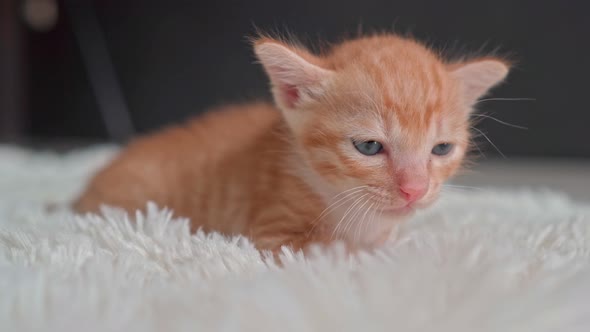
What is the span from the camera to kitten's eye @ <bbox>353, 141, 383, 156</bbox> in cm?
109

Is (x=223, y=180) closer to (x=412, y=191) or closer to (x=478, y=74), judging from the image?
(x=412, y=191)

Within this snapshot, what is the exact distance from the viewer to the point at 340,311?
67 centimetres

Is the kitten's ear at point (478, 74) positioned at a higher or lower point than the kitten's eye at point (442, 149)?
higher

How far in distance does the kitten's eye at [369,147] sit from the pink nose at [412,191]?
9 centimetres

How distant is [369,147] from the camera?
1.10m

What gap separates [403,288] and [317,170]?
496mm

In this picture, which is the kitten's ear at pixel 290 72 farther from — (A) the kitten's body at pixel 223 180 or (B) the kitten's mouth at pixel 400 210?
(B) the kitten's mouth at pixel 400 210

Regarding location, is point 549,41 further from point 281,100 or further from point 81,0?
point 81,0

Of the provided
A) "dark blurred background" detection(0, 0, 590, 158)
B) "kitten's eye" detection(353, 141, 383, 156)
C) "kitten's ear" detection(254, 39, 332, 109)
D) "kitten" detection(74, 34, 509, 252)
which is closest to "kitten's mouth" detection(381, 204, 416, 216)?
"kitten" detection(74, 34, 509, 252)

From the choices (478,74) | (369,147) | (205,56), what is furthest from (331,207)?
(205,56)

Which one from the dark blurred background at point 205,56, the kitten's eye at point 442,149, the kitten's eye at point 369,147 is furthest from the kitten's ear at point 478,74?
the dark blurred background at point 205,56

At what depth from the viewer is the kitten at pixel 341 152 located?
108cm

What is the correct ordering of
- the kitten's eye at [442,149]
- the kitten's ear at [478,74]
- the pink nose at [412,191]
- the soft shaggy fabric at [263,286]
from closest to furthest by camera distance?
the soft shaggy fabric at [263,286] → the pink nose at [412,191] → the kitten's eye at [442,149] → the kitten's ear at [478,74]

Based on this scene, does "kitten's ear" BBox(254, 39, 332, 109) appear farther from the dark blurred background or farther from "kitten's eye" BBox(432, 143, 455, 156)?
the dark blurred background
